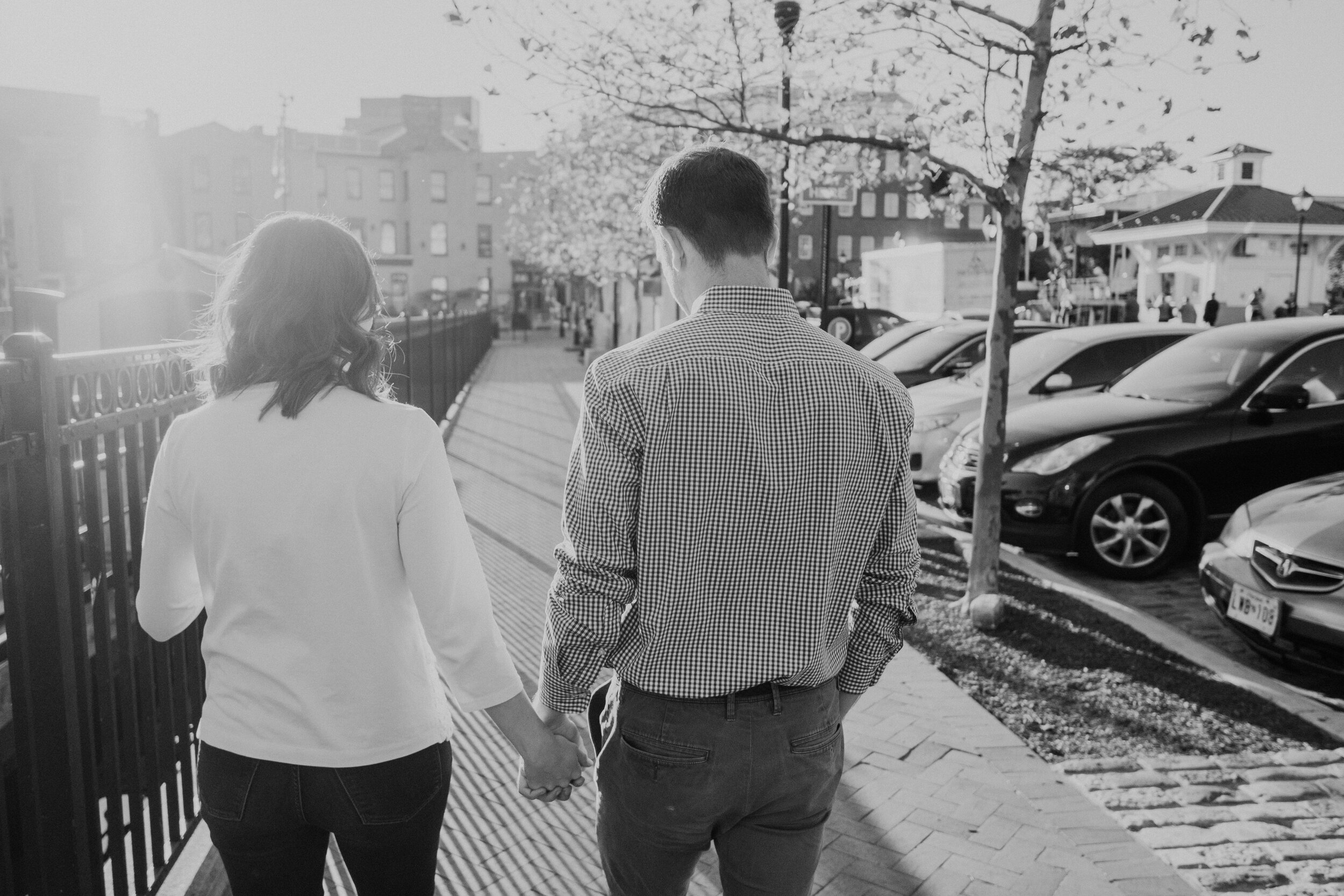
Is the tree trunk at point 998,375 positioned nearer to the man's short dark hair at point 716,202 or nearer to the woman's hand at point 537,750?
the man's short dark hair at point 716,202

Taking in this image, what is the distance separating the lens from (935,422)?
1014 cm

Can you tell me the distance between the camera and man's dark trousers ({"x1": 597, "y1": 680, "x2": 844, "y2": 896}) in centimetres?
204

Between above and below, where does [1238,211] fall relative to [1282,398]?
above

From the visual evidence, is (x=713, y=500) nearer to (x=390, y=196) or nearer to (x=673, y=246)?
(x=673, y=246)

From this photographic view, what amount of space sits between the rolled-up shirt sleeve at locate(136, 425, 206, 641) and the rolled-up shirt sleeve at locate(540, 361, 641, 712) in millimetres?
705

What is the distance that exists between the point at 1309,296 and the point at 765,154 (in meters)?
51.3

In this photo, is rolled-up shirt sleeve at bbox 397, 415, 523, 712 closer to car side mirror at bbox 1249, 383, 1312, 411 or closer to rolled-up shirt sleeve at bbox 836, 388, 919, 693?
rolled-up shirt sleeve at bbox 836, 388, 919, 693

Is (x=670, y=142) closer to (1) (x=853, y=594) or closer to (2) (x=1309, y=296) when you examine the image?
(1) (x=853, y=594)

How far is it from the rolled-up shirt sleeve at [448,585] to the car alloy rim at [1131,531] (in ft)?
21.0

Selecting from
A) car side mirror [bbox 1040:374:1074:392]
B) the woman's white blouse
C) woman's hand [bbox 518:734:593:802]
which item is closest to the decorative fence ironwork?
the woman's white blouse

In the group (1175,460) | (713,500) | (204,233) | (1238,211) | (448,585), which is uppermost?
(1238,211)

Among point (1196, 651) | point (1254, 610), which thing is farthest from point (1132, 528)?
point (1254, 610)

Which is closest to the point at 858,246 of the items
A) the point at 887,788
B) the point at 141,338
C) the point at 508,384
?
the point at 508,384

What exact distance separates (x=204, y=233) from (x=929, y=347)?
6318cm
